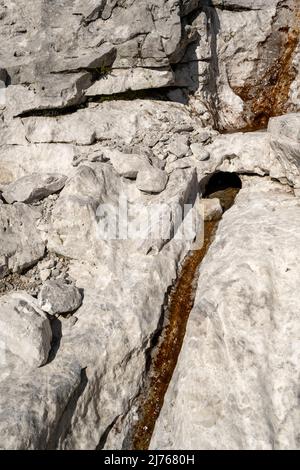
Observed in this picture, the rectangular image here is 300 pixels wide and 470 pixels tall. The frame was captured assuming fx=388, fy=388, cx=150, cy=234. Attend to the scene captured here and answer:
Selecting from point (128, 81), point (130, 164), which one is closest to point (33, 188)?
point (130, 164)

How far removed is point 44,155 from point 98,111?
3.07m

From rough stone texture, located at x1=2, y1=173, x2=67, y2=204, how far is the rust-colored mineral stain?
36.1 ft

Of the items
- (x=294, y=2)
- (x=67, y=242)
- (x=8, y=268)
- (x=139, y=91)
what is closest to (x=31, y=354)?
(x=8, y=268)

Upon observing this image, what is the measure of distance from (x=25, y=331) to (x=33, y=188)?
570cm

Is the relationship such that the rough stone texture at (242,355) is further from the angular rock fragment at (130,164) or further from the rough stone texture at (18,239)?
the rough stone texture at (18,239)

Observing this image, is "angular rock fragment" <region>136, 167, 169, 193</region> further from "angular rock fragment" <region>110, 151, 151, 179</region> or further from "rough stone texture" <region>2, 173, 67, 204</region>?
"rough stone texture" <region>2, 173, 67, 204</region>

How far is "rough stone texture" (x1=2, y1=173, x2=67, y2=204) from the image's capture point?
13703 mm

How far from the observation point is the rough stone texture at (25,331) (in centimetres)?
974

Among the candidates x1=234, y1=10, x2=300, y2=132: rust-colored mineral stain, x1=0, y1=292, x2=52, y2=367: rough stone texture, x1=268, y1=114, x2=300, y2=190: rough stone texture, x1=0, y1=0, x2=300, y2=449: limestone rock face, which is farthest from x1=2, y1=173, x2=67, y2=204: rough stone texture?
x1=234, y1=10, x2=300, y2=132: rust-colored mineral stain

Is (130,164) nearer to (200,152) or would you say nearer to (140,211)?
(140,211)

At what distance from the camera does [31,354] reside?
31.9 feet

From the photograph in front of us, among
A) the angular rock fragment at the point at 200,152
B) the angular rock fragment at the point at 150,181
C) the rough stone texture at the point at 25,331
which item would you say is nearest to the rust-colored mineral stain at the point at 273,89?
the angular rock fragment at the point at 200,152

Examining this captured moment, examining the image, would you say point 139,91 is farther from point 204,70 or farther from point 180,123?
point 204,70

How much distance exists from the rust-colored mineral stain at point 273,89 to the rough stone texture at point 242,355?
1017 centimetres
